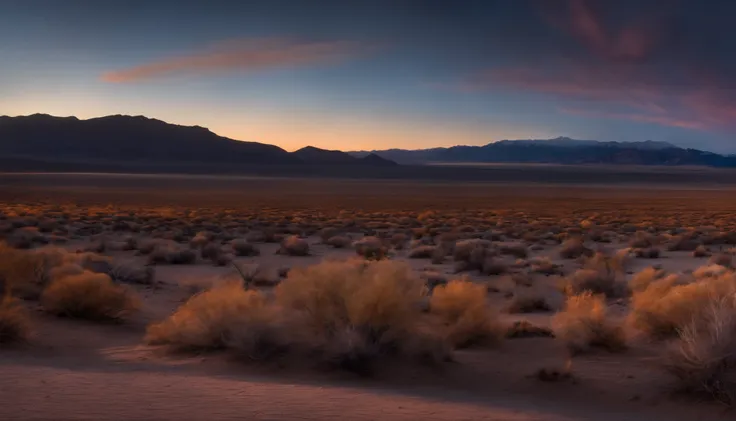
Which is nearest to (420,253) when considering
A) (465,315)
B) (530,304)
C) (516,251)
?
(516,251)

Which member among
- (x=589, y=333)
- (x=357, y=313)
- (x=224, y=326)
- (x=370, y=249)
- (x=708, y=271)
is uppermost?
(x=357, y=313)

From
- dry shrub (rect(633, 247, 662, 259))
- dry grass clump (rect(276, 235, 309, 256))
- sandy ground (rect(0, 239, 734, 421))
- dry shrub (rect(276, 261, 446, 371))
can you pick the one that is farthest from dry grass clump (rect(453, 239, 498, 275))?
dry shrub (rect(276, 261, 446, 371))

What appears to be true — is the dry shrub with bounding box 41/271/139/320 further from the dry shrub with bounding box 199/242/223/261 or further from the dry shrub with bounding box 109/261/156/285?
the dry shrub with bounding box 199/242/223/261

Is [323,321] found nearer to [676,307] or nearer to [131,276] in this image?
[676,307]

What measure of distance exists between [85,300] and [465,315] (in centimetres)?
783

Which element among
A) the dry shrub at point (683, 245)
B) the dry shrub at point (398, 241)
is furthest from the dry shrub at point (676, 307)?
the dry shrub at point (683, 245)

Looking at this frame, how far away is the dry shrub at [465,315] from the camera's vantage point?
12180 millimetres

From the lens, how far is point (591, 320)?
11852mm

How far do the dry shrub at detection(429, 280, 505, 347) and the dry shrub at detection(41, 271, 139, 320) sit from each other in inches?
261

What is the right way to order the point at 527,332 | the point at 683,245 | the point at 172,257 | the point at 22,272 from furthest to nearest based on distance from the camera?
1. the point at 683,245
2. the point at 172,257
3. the point at 22,272
4. the point at 527,332

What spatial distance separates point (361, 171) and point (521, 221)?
467 ft

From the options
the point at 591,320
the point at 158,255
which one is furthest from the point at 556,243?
the point at 591,320

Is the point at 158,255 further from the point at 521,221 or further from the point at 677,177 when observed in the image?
the point at 677,177

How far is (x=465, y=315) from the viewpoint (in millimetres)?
12453
